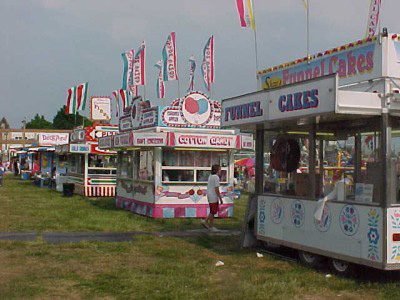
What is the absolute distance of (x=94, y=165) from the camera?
27.0 metres

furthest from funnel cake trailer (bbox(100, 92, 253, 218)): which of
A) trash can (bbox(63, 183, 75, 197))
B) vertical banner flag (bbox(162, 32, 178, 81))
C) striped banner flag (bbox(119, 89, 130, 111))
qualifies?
striped banner flag (bbox(119, 89, 130, 111))

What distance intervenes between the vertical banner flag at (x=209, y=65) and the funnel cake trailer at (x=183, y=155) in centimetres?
637

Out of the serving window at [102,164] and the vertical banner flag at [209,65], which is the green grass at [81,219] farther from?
the vertical banner flag at [209,65]

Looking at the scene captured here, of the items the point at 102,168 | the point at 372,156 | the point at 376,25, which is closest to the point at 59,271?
the point at 372,156

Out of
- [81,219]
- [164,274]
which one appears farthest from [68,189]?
[164,274]

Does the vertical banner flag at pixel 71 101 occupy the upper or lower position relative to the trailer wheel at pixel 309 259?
upper

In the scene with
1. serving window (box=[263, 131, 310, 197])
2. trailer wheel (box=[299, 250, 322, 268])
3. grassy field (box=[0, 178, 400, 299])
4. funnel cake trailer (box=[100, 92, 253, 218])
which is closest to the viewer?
grassy field (box=[0, 178, 400, 299])

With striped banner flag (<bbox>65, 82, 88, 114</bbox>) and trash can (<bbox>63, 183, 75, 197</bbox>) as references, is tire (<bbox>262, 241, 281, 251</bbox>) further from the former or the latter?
striped banner flag (<bbox>65, 82, 88, 114</bbox>)

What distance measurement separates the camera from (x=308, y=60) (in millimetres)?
9867

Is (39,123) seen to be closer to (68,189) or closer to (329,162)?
(68,189)

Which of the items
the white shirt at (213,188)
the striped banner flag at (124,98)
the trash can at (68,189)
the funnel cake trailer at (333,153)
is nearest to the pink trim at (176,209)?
the white shirt at (213,188)

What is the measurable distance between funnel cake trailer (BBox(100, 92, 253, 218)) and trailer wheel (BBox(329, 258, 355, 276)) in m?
8.40

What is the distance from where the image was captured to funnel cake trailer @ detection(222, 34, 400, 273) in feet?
25.9

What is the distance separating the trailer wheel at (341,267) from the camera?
8.62 metres
